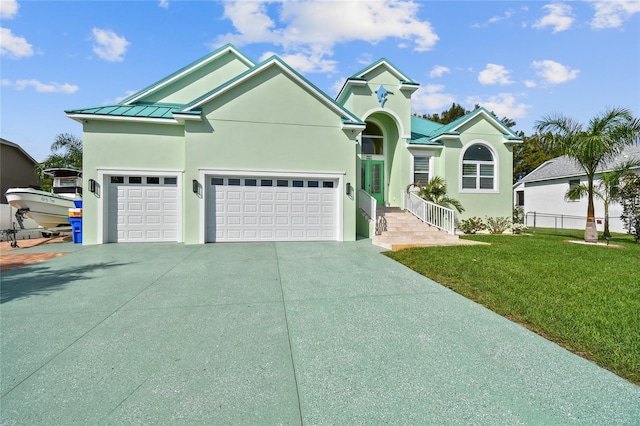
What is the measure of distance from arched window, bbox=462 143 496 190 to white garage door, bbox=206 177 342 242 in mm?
7889

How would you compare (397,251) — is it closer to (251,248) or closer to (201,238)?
(251,248)

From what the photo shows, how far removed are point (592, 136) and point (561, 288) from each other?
392 inches

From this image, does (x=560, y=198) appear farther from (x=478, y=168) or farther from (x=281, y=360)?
(x=281, y=360)

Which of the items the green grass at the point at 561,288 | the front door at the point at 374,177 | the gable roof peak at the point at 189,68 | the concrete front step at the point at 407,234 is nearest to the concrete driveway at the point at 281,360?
the green grass at the point at 561,288

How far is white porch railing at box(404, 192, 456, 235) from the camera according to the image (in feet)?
37.5

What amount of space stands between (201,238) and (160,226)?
6.39 ft

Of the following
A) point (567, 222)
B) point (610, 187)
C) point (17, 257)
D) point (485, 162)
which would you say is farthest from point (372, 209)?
point (567, 222)

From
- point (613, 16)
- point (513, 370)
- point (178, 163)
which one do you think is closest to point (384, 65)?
point (613, 16)

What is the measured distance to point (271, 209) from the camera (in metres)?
11.4

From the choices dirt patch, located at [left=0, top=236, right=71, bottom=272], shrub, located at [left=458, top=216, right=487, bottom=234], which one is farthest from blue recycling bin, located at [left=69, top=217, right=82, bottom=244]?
shrub, located at [left=458, top=216, right=487, bottom=234]

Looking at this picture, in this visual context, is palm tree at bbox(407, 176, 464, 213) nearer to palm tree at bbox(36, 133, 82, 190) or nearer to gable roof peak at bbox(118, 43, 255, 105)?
gable roof peak at bbox(118, 43, 255, 105)

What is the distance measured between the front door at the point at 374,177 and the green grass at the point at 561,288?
6735 mm

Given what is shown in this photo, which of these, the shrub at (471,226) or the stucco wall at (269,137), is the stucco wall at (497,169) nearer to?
the shrub at (471,226)

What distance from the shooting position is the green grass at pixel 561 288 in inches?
137
